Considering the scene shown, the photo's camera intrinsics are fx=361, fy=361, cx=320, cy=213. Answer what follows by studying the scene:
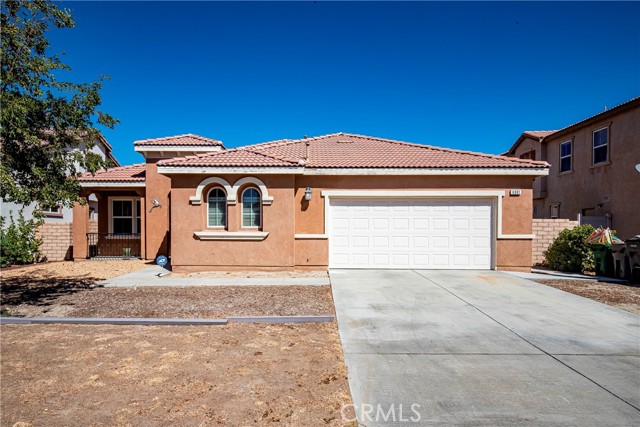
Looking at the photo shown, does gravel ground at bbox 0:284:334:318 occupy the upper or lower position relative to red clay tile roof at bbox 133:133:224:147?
lower

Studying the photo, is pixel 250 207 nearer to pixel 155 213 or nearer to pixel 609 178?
pixel 155 213

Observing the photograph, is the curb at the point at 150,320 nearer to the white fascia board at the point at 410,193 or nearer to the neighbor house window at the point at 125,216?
the white fascia board at the point at 410,193

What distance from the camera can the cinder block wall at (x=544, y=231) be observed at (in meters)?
12.9

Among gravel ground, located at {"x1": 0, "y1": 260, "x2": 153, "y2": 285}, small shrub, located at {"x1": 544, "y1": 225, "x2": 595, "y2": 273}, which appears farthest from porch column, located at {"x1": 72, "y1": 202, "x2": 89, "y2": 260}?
small shrub, located at {"x1": 544, "y1": 225, "x2": 595, "y2": 273}

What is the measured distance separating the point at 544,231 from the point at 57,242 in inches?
753

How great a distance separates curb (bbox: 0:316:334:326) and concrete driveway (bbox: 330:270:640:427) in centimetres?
82

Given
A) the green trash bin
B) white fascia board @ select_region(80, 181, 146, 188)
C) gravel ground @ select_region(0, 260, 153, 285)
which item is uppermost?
white fascia board @ select_region(80, 181, 146, 188)

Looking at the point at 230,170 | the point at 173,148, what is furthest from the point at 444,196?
the point at 173,148

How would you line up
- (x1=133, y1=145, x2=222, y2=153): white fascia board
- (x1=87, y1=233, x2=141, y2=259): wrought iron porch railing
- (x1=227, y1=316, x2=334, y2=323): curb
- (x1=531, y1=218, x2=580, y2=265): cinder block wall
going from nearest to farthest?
(x1=227, y1=316, x2=334, y2=323): curb → (x1=531, y1=218, x2=580, y2=265): cinder block wall → (x1=133, y1=145, x2=222, y2=153): white fascia board → (x1=87, y1=233, x2=141, y2=259): wrought iron porch railing

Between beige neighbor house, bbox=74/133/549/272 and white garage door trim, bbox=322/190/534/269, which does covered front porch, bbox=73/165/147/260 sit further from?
white garage door trim, bbox=322/190/534/269

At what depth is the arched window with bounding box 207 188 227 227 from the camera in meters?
11.5

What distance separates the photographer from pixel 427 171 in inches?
454

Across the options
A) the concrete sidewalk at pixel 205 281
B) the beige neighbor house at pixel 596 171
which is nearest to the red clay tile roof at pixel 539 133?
the beige neighbor house at pixel 596 171

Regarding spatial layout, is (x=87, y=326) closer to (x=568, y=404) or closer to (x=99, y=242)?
(x=568, y=404)
